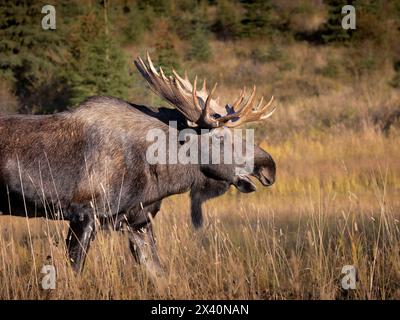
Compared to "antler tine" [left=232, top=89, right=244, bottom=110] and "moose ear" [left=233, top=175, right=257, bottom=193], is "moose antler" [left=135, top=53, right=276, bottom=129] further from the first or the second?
"moose ear" [left=233, top=175, right=257, bottom=193]

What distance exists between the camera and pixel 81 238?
5801 mm

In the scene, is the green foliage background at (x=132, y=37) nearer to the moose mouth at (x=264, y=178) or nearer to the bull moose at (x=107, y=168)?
the bull moose at (x=107, y=168)

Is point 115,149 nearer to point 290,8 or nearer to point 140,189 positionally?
point 140,189

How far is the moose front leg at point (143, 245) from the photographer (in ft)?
20.9

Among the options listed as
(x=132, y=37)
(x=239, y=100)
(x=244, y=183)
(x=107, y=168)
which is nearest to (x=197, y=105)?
(x=239, y=100)

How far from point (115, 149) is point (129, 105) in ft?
2.10

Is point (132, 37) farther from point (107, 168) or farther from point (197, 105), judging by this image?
point (107, 168)

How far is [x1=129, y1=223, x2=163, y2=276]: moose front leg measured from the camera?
6.37 metres

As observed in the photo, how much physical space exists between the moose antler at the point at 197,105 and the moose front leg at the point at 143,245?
1.18m

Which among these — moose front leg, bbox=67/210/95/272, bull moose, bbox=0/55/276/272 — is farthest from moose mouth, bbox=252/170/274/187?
moose front leg, bbox=67/210/95/272

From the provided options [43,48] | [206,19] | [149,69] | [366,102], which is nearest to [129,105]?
[149,69]

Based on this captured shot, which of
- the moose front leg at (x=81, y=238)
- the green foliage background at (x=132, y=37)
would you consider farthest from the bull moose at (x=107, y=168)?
the green foliage background at (x=132, y=37)

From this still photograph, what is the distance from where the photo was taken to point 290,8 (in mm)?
37906

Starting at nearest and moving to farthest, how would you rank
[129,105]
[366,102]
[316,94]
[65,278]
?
[65,278]
[129,105]
[366,102]
[316,94]
